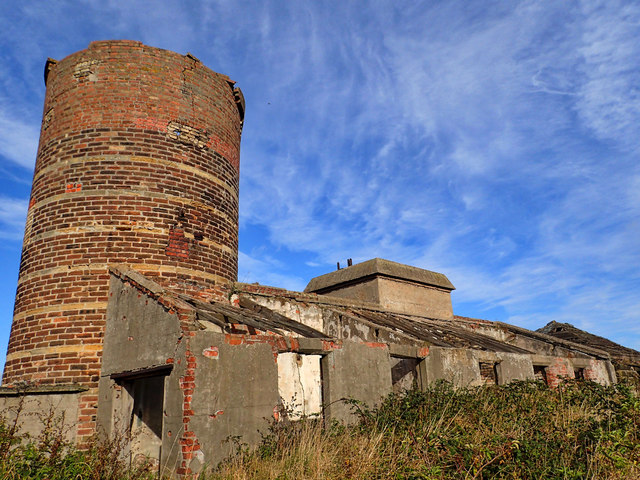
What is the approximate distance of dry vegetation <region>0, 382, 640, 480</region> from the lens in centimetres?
486

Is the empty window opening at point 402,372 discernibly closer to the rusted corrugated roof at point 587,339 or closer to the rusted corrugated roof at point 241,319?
the rusted corrugated roof at point 241,319

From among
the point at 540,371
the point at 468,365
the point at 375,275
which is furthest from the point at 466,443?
the point at 375,275

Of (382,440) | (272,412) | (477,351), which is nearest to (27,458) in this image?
(272,412)

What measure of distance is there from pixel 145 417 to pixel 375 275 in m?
10.1

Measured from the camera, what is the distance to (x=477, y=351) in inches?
425

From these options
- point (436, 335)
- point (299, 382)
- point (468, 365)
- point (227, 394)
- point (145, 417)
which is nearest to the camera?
point (227, 394)

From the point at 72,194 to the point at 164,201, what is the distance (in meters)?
1.67

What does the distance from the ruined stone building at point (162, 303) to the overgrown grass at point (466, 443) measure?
744mm

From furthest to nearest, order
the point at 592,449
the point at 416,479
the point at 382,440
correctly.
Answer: the point at 382,440 → the point at 592,449 → the point at 416,479

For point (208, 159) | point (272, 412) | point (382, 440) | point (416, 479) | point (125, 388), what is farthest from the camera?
point (208, 159)

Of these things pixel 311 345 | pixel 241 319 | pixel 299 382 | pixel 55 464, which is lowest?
pixel 55 464

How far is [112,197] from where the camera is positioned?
8.71 metres

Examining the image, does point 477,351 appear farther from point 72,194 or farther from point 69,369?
point 72,194

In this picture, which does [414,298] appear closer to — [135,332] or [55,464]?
[135,332]
